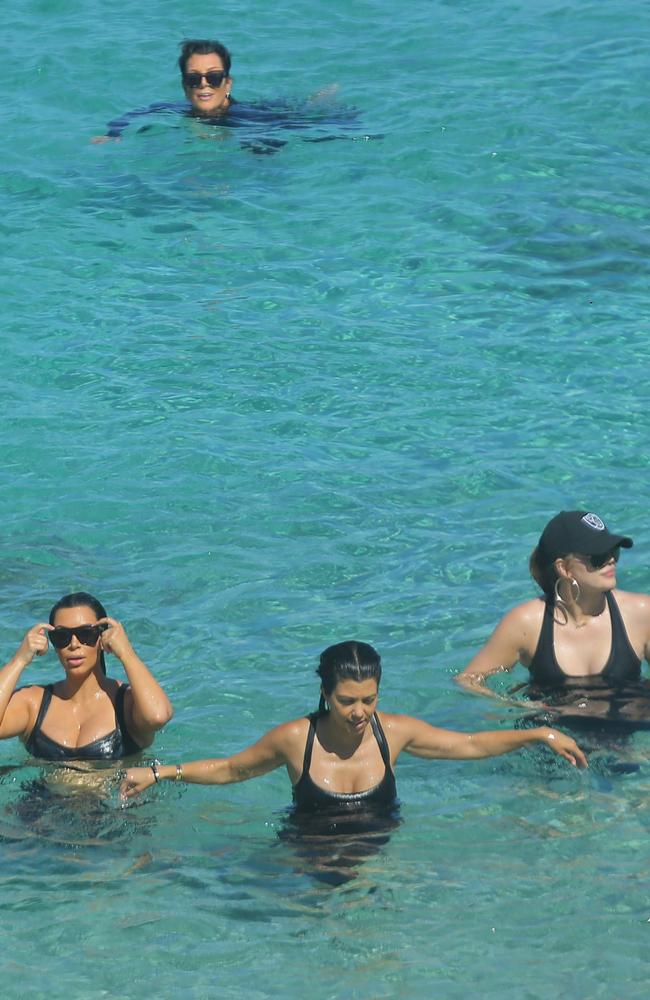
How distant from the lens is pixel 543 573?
7.18m

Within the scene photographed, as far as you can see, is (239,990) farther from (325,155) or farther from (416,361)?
(325,155)

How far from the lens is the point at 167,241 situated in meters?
13.4

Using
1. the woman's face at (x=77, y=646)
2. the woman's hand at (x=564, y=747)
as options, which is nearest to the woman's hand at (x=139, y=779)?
the woman's face at (x=77, y=646)

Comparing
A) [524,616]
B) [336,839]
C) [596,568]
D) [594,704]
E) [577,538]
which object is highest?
[577,538]

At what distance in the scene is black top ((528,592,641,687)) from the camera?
717cm

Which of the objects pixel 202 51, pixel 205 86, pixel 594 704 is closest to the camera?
pixel 594 704

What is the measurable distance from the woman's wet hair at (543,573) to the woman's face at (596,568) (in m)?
0.13

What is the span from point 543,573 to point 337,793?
1559 mm

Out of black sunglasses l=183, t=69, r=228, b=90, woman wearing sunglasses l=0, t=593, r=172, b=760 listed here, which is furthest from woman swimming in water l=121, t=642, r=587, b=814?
black sunglasses l=183, t=69, r=228, b=90

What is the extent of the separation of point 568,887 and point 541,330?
6323 millimetres

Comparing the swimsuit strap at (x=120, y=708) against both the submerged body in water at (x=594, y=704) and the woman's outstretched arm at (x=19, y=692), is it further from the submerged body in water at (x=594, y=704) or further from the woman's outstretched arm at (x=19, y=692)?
the submerged body in water at (x=594, y=704)

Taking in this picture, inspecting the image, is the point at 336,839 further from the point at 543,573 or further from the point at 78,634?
the point at 543,573

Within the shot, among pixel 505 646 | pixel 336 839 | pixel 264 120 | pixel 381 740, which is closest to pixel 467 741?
pixel 381 740

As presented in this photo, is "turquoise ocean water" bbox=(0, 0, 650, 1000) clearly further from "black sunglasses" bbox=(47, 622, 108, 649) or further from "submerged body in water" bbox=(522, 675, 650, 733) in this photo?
"black sunglasses" bbox=(47, 622, 108, 649)
